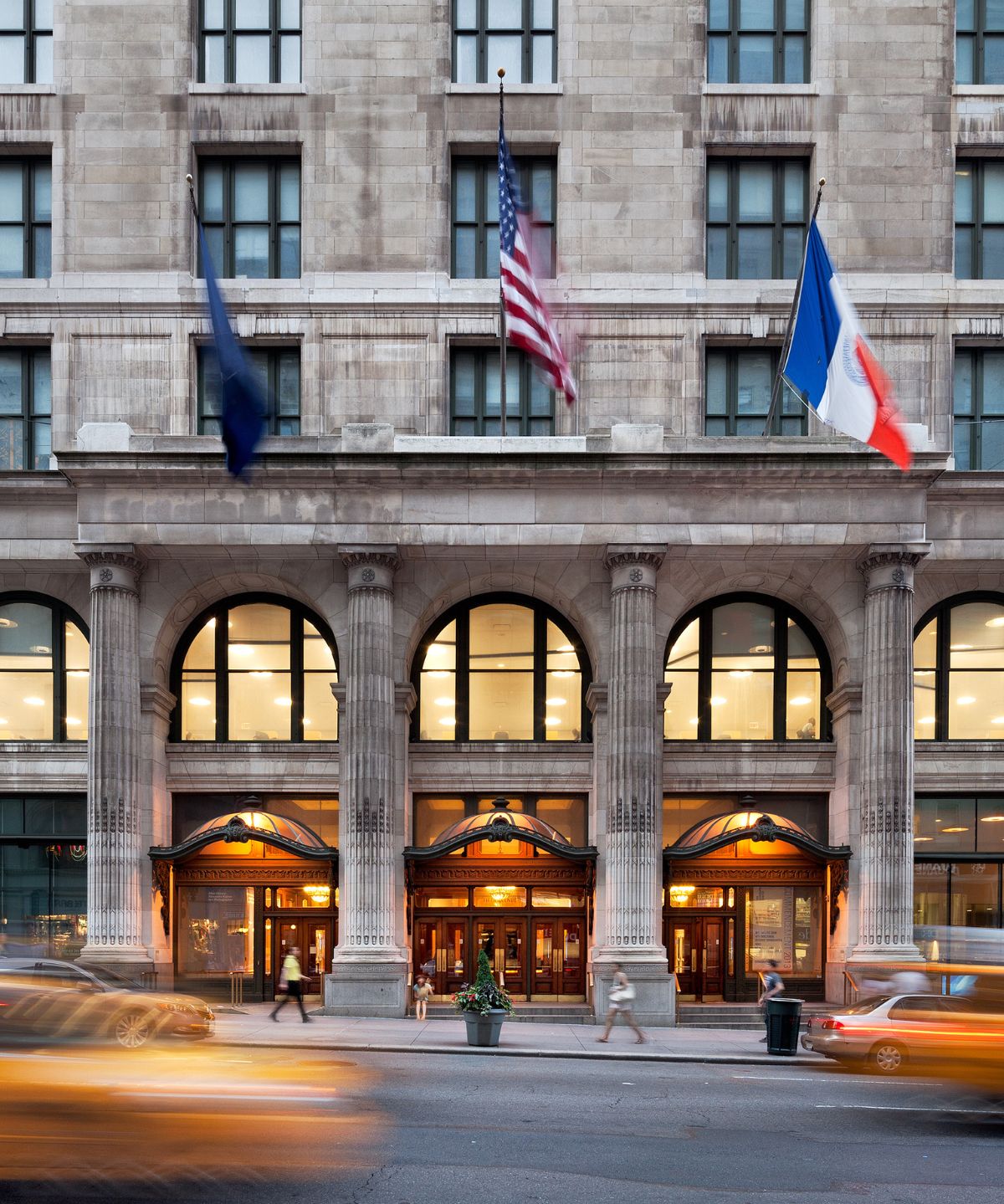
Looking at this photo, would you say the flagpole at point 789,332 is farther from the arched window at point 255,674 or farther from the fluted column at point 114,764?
the fluted column at point 114,764

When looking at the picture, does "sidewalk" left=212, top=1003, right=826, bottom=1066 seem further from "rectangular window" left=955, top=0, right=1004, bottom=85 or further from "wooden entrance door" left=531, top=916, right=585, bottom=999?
"rectangular window" left=955, top=0, right=1004, bottom=85

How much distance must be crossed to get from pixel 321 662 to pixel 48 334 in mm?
10532

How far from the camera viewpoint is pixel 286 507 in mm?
29844

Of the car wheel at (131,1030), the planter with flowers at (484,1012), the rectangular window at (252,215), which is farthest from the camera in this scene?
the rectangular window at (252,215)

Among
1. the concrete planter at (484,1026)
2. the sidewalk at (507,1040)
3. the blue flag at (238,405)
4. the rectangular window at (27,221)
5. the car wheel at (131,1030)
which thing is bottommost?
the sidewalk at (507,1040)

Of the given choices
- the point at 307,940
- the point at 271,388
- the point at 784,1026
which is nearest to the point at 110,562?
the point at 271,388

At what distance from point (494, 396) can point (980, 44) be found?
15.3m

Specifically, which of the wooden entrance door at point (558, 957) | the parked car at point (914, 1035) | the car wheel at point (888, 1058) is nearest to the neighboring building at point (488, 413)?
the wooden entrance door at point (558, 957)

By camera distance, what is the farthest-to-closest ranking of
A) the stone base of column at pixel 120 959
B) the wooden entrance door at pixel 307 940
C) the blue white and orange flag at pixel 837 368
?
the wooden entrance door at pixel 307 940 → the stone base of column at pixel 120 959 → the blue white and orange flag at pixel 837 368

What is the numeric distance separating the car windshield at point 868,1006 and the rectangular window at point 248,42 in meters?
25.7

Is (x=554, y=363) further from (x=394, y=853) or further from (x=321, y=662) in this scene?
(x=394, y=853)

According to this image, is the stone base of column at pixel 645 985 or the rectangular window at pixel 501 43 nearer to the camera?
the stone base of column at pixel 645 985

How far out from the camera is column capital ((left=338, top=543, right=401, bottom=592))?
1174 inches

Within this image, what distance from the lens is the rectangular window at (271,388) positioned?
3191 centimetres
